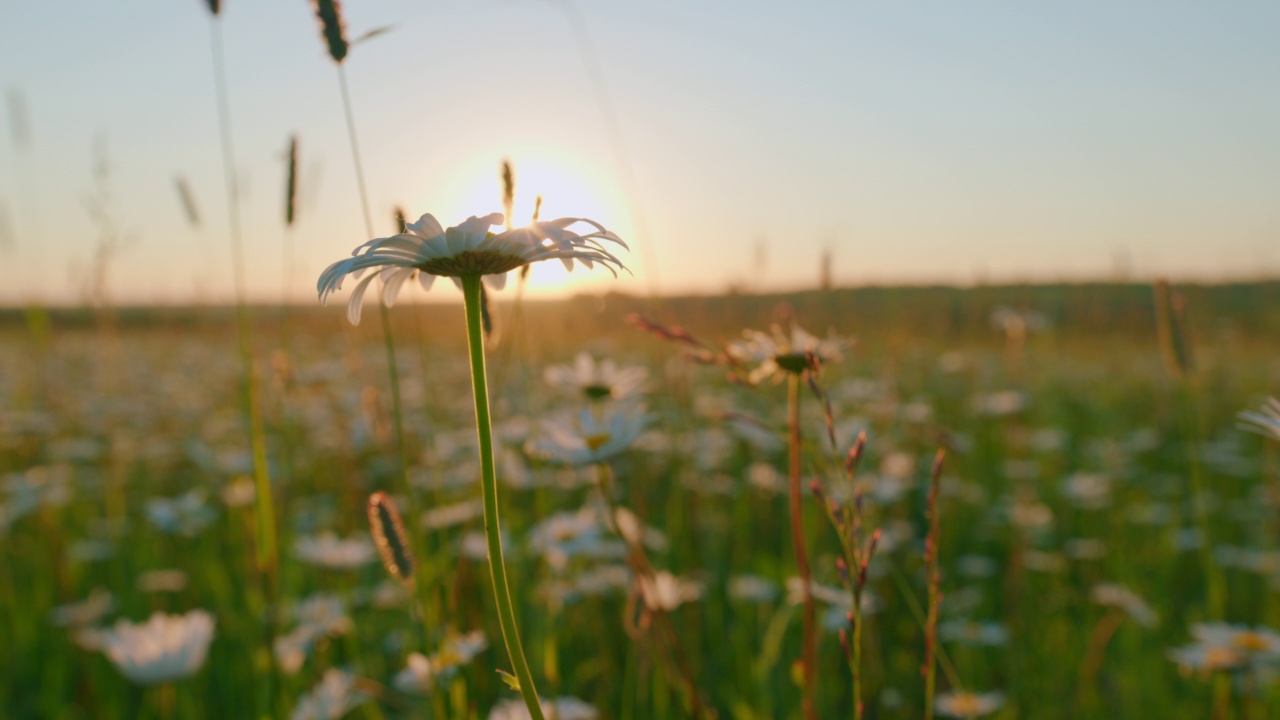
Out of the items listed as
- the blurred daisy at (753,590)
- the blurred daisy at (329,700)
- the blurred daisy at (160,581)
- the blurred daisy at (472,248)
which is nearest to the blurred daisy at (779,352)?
the blurred daisy at (472,248)

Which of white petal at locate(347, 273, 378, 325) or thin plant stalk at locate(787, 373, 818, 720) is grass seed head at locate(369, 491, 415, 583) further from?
thin plant stalk at locate(787, 373, 818, 720)

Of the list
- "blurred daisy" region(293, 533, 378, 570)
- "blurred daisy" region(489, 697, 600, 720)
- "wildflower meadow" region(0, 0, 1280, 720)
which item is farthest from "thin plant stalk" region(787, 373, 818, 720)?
"blurred daisy" region(293, 533, 378, 570)

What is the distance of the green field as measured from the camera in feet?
5.61

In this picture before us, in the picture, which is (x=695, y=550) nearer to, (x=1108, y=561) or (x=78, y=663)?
(x=1108, y=561)

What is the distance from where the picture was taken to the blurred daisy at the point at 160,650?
4.84ft

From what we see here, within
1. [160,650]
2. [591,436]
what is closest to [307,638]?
[160,650]

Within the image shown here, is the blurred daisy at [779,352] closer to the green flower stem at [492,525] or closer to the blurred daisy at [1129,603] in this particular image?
the green flower stem at [492,525]

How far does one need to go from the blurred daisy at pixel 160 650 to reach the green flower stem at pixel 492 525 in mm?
1193

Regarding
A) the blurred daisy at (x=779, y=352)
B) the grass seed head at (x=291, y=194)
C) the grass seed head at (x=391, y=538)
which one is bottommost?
the grass seed head at (x=391, y=538)

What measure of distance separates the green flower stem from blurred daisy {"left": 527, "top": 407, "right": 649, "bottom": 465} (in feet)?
1.85

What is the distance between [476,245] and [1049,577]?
10.6ft

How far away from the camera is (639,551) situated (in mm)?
1312

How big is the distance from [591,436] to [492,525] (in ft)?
2.36

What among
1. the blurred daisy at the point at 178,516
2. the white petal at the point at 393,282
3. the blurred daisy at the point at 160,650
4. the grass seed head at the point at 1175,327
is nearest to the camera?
the white petal at the point at 393,282
